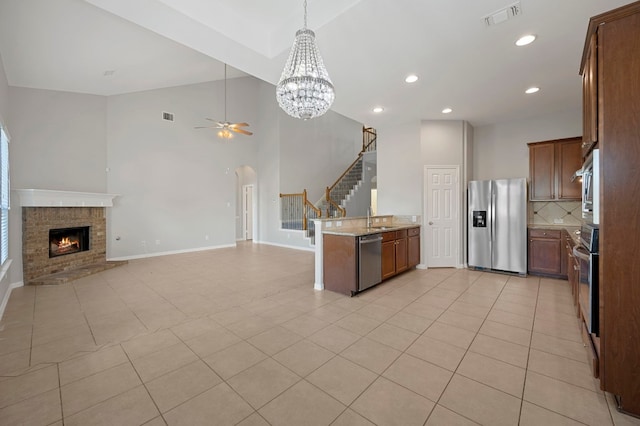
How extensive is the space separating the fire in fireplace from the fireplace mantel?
1.85 feet

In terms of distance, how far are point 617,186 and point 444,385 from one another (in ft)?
5.86

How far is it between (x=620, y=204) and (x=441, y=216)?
4.02 meters

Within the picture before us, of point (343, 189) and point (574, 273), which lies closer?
point (574, 273)

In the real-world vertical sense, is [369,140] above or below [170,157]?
above

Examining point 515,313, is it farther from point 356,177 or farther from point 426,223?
point 356,177

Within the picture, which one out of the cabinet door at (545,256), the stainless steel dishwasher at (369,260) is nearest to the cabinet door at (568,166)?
the cabinet door at (545,256)

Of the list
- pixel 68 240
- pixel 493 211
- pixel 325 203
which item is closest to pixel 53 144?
pixel 68 240

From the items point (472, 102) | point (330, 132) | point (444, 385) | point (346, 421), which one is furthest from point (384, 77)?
point (330, 132)

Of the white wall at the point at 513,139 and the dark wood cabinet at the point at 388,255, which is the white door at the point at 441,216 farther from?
the dark wood cabinet at the point at 388,255

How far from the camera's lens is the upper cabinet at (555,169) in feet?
15.9

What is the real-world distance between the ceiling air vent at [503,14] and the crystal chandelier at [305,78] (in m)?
1.64

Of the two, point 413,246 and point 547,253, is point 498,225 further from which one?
point 413,246

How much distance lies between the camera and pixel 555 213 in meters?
5.36

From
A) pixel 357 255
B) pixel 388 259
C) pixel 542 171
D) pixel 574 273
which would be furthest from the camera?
pixel 542 171
